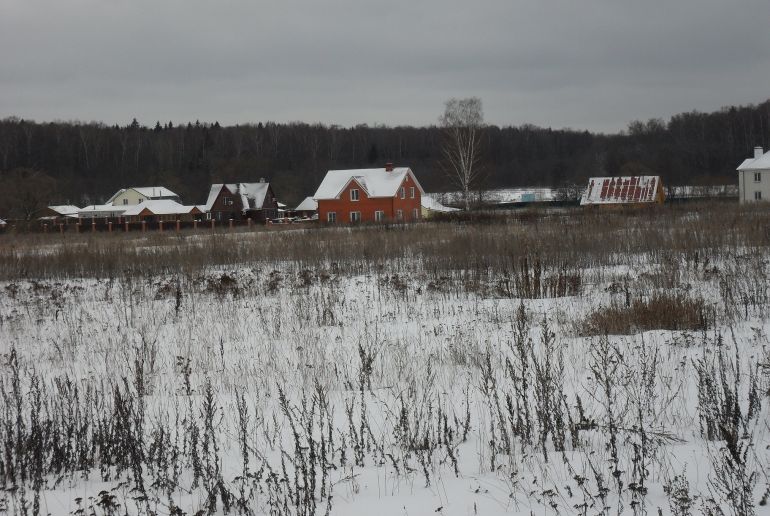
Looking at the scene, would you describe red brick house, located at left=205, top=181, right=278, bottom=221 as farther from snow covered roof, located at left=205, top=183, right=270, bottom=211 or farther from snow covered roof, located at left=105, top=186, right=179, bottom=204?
snow covered roof, located at left=105, top=186, right=179, bottom=204

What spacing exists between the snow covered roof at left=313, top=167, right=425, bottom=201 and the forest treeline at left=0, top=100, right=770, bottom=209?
27.3 metres

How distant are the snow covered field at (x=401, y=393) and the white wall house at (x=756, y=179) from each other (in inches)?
1723

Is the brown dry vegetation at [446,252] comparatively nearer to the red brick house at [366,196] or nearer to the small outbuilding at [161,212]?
the red brick house at [366,196]

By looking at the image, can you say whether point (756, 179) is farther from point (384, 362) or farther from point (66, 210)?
point (66, 210)

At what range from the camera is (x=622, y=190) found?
6206 cm

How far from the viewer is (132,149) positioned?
115125 millimetres

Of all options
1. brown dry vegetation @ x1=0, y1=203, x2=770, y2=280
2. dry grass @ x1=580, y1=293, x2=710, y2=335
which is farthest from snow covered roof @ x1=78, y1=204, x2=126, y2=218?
dry grass @ x1=580, y1=293, x2=710, y2=335

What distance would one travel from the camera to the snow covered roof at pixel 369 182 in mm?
56781

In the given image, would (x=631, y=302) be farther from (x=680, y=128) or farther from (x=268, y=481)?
A: (x=680, y=128)

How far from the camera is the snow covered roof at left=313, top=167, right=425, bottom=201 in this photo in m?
56.8

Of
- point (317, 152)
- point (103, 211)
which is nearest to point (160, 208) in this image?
point (103, 211)

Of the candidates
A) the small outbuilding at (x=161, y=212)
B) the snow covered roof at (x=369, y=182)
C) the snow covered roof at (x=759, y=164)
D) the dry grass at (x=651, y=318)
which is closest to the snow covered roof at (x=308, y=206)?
the small outbuilding at (x=161, y=212)

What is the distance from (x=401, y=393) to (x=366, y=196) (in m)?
52.3

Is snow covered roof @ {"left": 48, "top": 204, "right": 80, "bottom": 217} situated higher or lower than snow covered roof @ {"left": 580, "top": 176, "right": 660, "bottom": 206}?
higher
